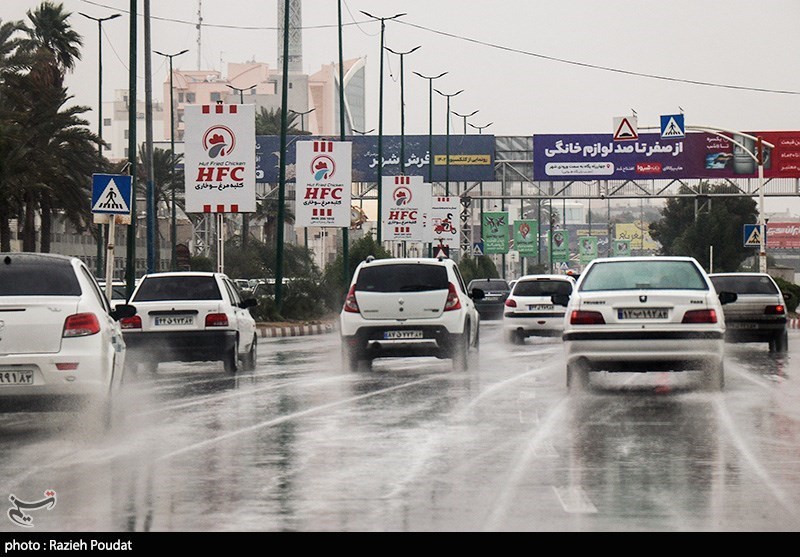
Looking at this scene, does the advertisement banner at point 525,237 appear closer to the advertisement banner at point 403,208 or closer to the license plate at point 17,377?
the advertisement banner at point 403,208

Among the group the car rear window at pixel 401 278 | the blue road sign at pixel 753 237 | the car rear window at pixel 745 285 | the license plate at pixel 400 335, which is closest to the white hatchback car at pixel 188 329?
the car rear window at pixel 401 278

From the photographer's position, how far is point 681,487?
9.92 meters

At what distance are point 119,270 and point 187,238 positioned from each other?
137ft

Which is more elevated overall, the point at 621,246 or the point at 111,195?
the point at 111,195

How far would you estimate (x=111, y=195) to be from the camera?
27812 millimetres

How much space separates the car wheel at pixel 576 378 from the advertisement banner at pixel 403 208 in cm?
3669

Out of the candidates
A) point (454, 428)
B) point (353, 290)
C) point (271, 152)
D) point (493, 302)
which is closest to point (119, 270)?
point (271, 152)

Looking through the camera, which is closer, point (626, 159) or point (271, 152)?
point (626, 159)

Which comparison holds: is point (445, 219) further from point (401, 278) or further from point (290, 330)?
point (401, 278)

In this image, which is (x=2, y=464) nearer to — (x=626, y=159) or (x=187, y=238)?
(x=626, y=159)

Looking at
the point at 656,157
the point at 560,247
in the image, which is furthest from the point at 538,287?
the point at 560,247

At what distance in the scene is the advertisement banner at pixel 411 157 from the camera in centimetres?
8300

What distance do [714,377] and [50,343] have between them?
849 cm

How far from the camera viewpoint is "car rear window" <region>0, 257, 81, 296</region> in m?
13.8
